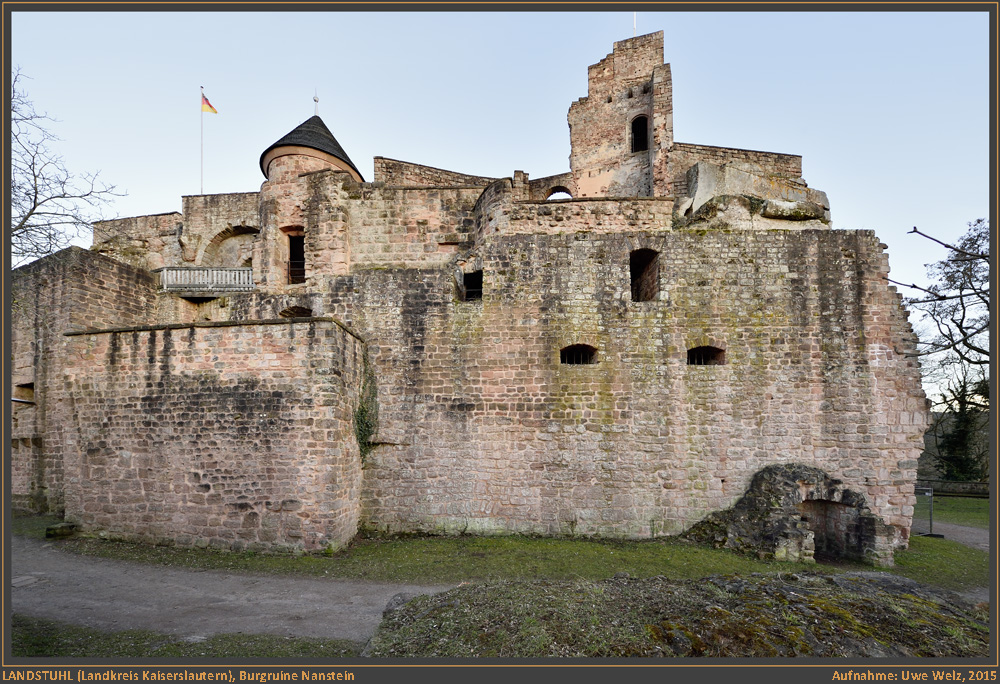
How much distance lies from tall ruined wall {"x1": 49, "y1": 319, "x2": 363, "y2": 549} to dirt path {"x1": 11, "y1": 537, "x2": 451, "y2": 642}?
3.45ft

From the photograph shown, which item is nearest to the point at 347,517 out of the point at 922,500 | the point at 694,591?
the point at 694,591

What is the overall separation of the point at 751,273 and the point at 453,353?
6562 millimetres

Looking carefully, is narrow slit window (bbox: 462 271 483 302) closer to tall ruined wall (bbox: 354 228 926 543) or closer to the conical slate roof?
tall ruined wall (bbox: 354 228 926 543)

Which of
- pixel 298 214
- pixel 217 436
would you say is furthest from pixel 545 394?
pixel 298 214

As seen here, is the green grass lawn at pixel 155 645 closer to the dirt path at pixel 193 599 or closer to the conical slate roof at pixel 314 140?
the dirt path at pixel 193 599

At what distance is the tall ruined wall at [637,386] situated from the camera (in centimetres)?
897

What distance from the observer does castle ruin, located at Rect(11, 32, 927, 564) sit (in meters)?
8.24

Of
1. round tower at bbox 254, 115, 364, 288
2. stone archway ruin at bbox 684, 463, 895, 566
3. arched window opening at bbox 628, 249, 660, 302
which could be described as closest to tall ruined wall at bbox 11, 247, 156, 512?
round tower at bbox 254, 115, 364, 288

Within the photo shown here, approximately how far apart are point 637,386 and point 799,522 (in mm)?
3749

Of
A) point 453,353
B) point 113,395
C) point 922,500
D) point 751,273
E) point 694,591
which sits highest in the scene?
point 751,273

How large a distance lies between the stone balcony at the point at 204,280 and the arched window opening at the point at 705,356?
12470 millimetres

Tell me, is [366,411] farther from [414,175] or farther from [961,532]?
[961,532]

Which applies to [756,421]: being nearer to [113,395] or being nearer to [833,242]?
[833,242]

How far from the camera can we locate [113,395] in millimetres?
8750
